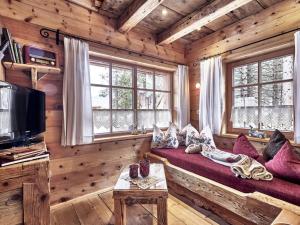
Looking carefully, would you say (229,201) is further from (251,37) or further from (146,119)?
(251,37)

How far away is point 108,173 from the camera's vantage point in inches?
98.9

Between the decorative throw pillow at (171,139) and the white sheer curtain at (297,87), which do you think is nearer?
the white sheer curtain at (297,87)

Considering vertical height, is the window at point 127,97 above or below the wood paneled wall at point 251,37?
below

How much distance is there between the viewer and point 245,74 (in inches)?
108

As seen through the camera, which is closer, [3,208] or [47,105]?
[3,208]

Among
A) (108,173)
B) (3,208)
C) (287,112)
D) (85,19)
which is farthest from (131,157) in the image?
(287,112)

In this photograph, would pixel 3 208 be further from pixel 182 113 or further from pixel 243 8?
pixel 243 8

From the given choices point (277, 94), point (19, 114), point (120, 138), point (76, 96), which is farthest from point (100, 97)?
point (277, 94)

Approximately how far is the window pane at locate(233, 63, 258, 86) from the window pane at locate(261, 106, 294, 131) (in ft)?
1.62

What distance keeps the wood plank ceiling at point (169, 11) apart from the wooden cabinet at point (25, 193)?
2046mm

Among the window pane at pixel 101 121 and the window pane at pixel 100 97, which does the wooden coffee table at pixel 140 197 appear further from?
the window pane at pixel 100 97

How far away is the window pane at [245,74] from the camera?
8.67ft

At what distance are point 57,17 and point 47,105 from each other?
111 cm

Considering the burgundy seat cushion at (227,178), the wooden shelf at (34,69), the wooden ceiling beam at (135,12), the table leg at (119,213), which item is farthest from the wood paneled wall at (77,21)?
the table leg at (119,213)
